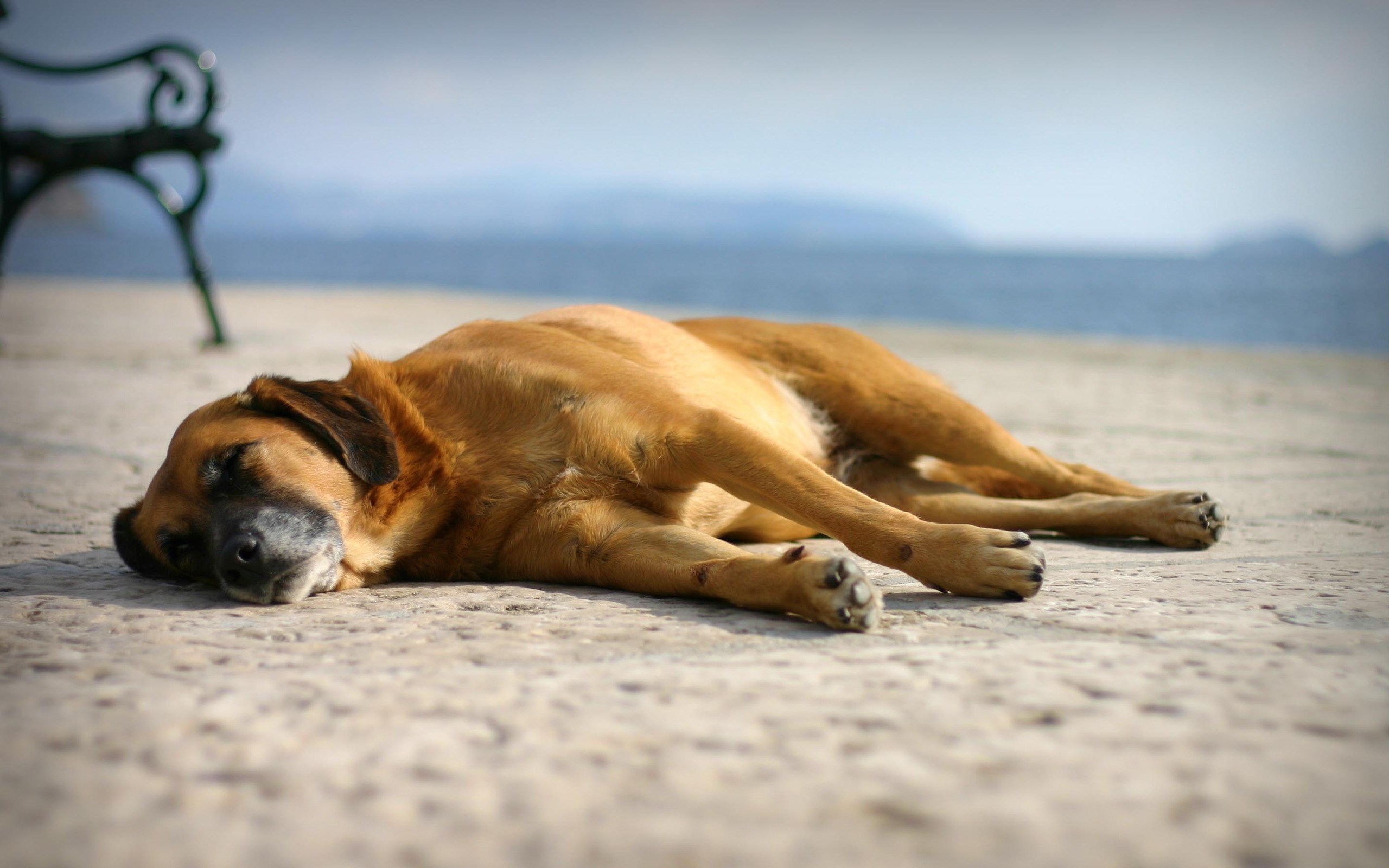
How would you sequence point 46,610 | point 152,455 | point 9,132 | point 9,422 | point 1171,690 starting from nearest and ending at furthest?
point 1171,690 → point 46,610 → point 152,455 → point 9,422 → point 9,132

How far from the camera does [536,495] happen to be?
2830 millimetres

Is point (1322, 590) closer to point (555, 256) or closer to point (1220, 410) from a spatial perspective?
point (1220, 410)

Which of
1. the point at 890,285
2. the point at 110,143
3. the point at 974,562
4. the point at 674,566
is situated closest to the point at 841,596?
the point at 974,562

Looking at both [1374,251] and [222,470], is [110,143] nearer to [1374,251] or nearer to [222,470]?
[222,470]

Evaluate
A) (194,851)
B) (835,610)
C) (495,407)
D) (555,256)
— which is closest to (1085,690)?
(835,610)

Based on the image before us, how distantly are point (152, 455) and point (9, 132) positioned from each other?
197 inches

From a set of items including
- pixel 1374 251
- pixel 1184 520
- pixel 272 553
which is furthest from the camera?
pixel 1374 251

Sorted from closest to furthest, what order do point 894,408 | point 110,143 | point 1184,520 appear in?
point 1184,520
point 894,408
point 110,143

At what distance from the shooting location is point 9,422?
521 centimetres

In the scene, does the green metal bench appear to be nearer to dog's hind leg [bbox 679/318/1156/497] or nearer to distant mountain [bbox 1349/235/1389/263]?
dog's hind leg [bbox 679/318/1156/497]

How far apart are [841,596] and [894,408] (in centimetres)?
180

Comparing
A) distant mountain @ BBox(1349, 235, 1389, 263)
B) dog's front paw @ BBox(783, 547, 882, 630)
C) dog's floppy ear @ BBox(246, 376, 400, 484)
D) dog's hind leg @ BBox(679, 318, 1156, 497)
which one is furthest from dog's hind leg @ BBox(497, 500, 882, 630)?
distant mountain @ BBox(1349, 235, 1389, 263)

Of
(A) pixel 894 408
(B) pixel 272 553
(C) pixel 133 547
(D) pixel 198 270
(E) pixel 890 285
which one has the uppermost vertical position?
(E) pixel 890 285

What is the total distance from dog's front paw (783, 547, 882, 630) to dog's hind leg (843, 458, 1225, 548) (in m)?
1.65
